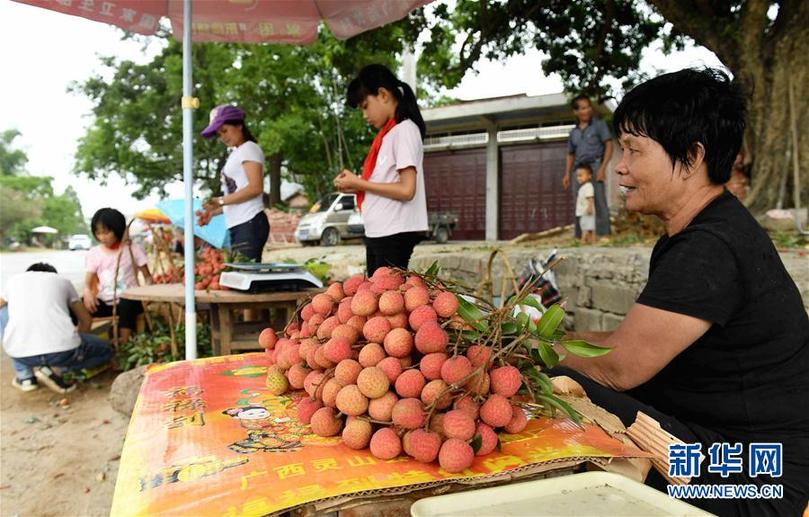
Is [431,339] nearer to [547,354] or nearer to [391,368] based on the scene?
[391,368]

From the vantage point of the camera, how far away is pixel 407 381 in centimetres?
98

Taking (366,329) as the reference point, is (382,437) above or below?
below

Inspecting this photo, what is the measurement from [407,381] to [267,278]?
6.66 ft

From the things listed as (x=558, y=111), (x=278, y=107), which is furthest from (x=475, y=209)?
(x=278, y=107)

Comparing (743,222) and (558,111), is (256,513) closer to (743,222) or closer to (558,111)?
(743,222)

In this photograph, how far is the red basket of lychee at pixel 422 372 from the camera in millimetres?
942

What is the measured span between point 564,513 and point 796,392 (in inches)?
31.6

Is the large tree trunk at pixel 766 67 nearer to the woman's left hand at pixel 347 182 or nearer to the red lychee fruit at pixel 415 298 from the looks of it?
the woman's left hand at pixel 347 182

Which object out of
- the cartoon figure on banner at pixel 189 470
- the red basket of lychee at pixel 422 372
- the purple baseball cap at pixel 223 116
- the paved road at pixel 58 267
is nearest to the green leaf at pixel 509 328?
the red basket of lychee at pixel 422 372

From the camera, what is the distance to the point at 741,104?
136cm

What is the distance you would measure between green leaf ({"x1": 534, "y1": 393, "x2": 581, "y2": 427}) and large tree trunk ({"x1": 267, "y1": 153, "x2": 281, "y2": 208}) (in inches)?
690

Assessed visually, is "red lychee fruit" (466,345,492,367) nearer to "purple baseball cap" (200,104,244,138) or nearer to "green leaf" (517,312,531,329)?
"green leaf" (517,312,531,329)

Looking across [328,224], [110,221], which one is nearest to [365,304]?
[110,221]

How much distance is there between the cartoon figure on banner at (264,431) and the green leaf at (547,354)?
520mm
